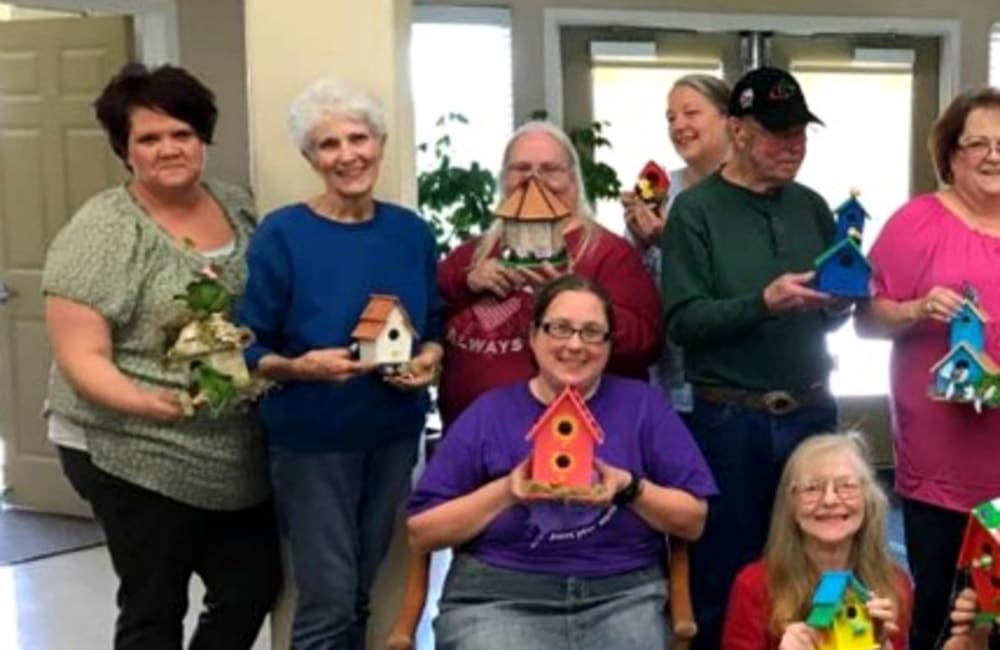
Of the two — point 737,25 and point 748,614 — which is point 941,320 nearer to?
point 748,614

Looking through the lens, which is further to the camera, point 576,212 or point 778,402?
point 576,212

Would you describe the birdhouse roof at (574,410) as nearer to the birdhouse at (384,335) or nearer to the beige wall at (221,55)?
the birdhouse at (384,335)

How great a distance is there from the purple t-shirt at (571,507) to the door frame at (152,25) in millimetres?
2895

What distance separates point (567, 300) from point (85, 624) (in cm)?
224

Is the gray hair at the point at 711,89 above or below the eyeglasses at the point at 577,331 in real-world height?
above

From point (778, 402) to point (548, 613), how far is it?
1.95 ft

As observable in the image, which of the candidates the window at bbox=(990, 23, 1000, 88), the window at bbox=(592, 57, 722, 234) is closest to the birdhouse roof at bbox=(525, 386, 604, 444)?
the window at bbox=(592, 57, 722, 234)

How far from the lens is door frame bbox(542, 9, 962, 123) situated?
203 inches

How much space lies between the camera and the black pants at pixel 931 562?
232cm

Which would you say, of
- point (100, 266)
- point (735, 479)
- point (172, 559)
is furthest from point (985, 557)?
point (100, 266)

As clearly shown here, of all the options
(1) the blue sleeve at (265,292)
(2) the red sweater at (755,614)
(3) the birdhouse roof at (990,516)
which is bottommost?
(2) the red sweater at (755,614)

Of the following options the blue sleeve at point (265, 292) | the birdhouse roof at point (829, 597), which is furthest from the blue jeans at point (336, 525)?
the birdhouse roof at point (829, 597)

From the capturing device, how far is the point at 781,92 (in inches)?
91.1

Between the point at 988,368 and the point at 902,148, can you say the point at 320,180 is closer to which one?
the point at 988,368
